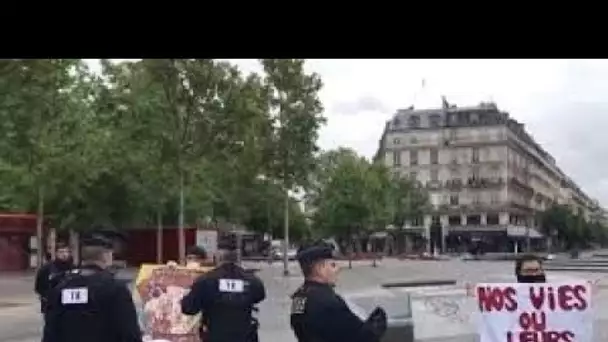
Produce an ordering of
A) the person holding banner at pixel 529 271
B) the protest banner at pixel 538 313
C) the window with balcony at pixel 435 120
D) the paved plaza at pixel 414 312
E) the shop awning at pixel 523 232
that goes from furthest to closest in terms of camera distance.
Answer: the window with balcony at pixel 435 120
the shop awning at pixel 523 232
the paved plaza at pixel 414 312
the person holding banner at pixel 529 271
the protest banner at pixel 538 313

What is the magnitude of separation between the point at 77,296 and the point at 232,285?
1.43 metres

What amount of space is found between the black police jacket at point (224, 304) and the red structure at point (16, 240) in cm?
4143

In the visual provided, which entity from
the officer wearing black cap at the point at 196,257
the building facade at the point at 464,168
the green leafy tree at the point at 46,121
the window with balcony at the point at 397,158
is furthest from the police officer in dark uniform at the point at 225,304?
the window with balcony at the point at 397,158

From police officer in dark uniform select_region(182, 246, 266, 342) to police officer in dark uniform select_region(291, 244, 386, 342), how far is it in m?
1.16

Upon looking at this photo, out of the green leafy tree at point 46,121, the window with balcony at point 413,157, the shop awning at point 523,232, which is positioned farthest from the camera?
the window with balcony at point 413,157

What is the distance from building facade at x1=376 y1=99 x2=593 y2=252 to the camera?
4181 inches

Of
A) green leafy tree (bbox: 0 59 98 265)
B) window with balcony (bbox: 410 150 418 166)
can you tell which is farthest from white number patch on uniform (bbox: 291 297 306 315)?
window with balcony (bbox: 410 150 418 166)

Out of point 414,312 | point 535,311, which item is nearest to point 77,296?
point 535,311

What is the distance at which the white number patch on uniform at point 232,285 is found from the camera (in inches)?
298

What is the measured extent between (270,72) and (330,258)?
111 feet

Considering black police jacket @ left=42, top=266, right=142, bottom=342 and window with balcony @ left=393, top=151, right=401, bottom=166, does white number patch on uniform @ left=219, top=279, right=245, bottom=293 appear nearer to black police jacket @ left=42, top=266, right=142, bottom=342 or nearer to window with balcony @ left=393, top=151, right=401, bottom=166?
black police jacket @ left=42, top=266, right=142, bottom=342

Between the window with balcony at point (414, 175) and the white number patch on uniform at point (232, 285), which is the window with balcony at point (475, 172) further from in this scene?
the white number patch on uniform at point (232, 285)
